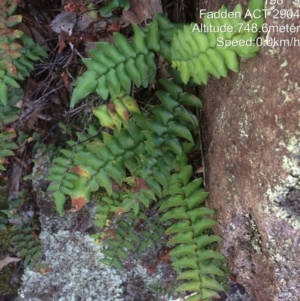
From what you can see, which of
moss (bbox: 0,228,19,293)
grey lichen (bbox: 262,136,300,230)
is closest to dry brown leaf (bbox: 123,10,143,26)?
grey lichen (bbox: 262,136,300,230)

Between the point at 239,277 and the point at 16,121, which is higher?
the point at 16,121

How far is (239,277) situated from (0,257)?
1.83 m

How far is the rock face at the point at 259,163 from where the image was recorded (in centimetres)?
164

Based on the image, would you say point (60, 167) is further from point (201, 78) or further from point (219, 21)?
point (219, 21)

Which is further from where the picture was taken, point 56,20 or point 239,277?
point 56,20

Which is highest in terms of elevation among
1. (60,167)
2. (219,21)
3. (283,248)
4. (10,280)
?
(219,21)

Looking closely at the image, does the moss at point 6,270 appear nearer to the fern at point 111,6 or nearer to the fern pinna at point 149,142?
the fern pinna at point 149,142

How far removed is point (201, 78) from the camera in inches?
73.0

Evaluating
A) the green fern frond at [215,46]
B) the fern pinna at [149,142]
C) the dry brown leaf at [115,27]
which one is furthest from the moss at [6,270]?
the green fern frond at [215,46]

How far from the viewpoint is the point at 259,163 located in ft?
6.04

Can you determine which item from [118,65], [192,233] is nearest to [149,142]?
[118,65]

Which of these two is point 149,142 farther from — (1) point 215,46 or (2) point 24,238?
(2) point 24,238

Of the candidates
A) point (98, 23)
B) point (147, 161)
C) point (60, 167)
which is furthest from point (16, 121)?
point (147, 161)

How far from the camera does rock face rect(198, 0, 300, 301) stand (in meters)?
1.64
